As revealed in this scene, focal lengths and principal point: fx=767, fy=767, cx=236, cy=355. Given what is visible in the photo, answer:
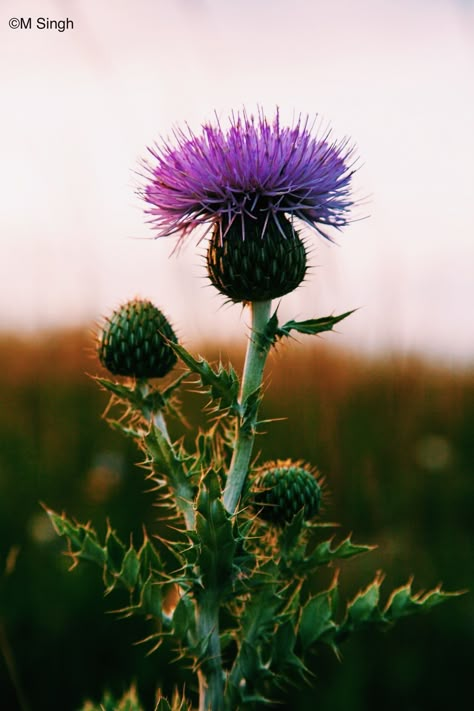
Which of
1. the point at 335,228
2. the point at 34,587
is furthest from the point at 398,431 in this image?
the point at 335,228

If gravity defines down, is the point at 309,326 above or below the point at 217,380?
above

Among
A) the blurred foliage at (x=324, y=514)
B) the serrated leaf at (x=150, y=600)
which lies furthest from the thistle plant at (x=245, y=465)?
the blurred foliage at (x=324, y=514)

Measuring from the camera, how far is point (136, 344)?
327 centimetres

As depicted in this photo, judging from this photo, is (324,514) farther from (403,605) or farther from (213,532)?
(213,532)

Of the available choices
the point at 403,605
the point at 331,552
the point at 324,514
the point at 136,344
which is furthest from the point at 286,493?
the point at 324,514

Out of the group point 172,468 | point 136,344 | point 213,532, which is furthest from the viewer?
point 136,344

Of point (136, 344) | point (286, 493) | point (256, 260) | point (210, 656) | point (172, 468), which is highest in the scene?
point (256, 260)

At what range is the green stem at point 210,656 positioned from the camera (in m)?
2.68

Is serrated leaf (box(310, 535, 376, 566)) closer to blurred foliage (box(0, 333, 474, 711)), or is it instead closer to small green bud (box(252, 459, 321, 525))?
small green bud (box(252, 459, 321, 525))

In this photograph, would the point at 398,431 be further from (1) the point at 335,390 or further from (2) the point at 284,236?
(2) the point at 284,236

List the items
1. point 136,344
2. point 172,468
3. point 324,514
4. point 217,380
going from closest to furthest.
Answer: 1. point 217,380
2. point 172,468
3. point 136,344
4. point 324,514

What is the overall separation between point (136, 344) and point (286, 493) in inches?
35.0

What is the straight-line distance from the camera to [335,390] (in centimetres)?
670

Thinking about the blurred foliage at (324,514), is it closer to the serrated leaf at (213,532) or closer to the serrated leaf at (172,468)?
the serrated leaf at (172,468)
